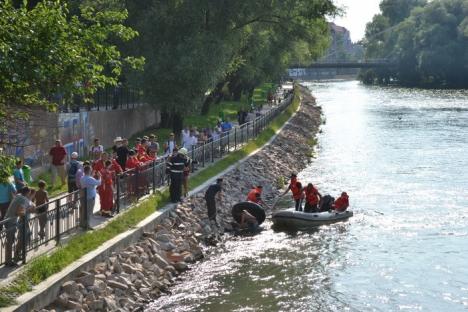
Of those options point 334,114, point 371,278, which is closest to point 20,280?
point 371,278

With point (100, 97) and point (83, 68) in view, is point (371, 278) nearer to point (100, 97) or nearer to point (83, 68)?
point (83, 68)

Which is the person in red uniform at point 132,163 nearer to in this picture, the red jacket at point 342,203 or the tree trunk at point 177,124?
the red jacket at point 342,203

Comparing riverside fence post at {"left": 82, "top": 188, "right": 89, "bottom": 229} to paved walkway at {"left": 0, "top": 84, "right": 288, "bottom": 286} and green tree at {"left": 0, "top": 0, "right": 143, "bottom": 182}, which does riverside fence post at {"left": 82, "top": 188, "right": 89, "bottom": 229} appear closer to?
paved walkway at {"left": 0, "top": 84, "right": 288, "bottom": 286}

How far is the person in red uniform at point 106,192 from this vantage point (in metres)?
19.8

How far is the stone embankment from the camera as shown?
51.8 ft

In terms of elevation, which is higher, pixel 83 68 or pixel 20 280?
pixel 83 68

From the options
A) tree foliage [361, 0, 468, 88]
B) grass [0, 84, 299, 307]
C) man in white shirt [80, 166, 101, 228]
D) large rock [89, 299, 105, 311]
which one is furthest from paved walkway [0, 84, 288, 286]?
tree foliage [361, 0, 468, 88]

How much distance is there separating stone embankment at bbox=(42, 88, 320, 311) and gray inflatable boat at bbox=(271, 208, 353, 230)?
1.81m

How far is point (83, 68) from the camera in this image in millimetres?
13031

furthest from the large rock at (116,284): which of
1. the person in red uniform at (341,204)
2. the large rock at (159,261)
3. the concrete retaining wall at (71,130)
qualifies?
the person in red uniform at (341,204)

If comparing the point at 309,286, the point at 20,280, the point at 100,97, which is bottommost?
the point at 309,286

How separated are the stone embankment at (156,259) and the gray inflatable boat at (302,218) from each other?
71.2 inches

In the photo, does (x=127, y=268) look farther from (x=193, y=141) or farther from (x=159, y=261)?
(x=193, y=141)

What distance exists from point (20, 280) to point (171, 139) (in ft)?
45.1
